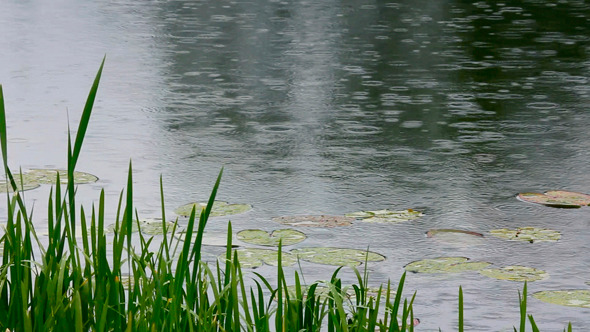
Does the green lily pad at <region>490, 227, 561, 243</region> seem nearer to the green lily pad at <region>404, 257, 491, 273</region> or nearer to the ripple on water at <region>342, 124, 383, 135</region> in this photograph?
the green lily pad at <region>404, 257, 491, 273</region>

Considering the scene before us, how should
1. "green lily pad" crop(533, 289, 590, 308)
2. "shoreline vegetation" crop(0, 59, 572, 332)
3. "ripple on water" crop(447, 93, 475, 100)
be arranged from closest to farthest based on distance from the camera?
"shoreline vegetation" crop(0, 59, 572, 332), "green lily pad" crop(533, 289, 590, 308), "ripple on water" crop(447, 93, 475, 100)

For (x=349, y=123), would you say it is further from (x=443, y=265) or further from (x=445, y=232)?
(x=443, y=265)

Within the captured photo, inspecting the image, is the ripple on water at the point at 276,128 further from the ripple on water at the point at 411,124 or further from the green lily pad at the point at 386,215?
the green lily pad at the point at 386,215

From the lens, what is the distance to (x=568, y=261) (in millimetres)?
4480

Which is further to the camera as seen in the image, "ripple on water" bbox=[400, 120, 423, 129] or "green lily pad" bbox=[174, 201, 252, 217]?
"ripple on water" bbox=[400, 120, 423, 129]

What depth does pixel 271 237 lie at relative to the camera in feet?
15.4

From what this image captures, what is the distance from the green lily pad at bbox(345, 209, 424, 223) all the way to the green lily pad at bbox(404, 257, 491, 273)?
0.58m

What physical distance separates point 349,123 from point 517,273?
113 inches

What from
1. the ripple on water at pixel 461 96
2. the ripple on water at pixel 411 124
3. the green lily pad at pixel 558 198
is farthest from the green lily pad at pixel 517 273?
the ripple on water at pixel 461 96

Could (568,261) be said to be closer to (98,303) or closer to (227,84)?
(98,303)

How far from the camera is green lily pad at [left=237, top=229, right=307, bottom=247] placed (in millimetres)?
4613

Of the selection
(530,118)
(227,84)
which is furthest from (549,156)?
(227,84)

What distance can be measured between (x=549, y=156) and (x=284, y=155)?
4.77 ft

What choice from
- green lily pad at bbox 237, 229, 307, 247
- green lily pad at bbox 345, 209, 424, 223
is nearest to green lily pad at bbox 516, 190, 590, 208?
green lily pad at bbox 345, 209, 424, 223
